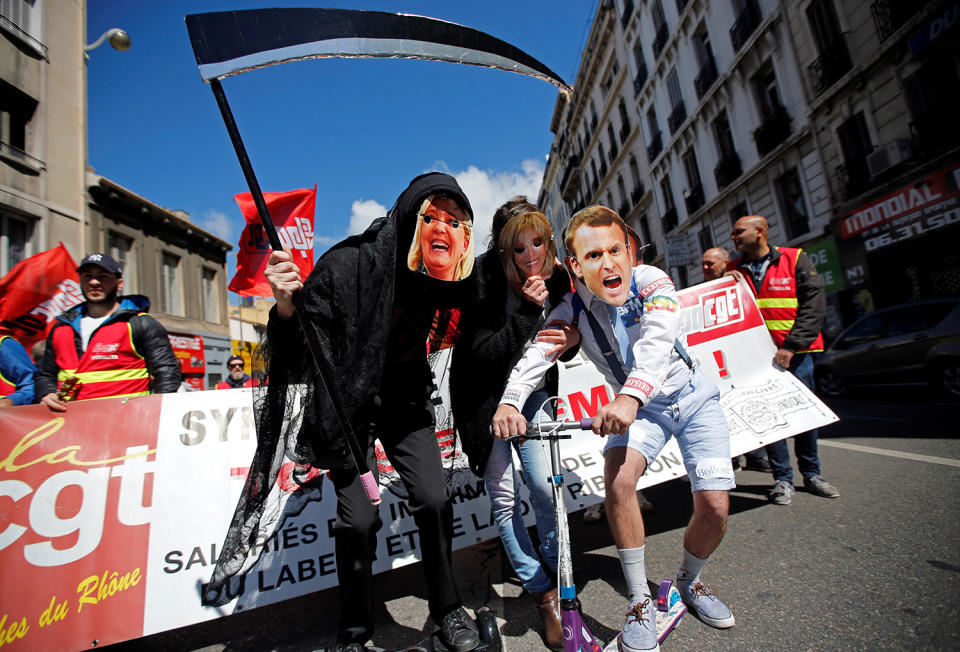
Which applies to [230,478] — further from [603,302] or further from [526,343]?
[603,302]

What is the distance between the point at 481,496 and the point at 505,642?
1.10m

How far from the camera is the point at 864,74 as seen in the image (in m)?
12.0

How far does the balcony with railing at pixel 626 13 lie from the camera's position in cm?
2397

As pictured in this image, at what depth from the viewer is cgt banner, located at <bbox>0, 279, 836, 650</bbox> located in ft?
8.25

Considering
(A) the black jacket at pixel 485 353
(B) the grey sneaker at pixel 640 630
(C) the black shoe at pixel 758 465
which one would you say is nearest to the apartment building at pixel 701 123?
(C) the black shoe at pixel 758 465

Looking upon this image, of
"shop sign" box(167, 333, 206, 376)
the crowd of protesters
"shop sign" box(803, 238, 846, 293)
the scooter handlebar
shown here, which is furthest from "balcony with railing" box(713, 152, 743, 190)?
"shop sign" box(167, 333, 206, 376)

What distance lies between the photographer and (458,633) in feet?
6.72

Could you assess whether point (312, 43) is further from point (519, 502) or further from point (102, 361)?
point (102, 361)

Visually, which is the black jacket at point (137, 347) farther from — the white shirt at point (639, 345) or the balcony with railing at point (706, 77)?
the balcony with railing at point (706, 77)

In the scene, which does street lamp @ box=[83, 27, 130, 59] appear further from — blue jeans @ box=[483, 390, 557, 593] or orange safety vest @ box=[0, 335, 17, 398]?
blue jeans @ box=[483, 390, 557, 593]

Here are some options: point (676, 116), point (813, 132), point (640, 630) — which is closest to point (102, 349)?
point (640, 630)

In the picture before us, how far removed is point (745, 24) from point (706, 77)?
268 centimetres

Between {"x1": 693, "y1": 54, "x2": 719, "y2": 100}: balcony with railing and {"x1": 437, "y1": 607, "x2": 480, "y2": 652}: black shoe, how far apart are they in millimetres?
21373

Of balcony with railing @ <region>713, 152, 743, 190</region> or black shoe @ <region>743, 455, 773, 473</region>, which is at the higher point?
balcony with railing @ <region>713, 152, 743, 190</region>
